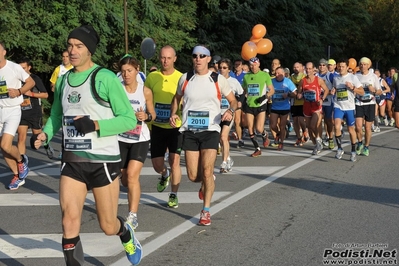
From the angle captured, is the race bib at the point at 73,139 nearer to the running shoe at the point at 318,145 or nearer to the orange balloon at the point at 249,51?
the running shoe at the point at 318,145

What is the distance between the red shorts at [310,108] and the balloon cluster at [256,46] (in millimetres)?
4219

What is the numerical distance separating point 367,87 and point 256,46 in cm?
736

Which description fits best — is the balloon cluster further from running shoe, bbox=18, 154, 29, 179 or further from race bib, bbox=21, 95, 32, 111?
running shoe, bbox=18, 154, 29, 179

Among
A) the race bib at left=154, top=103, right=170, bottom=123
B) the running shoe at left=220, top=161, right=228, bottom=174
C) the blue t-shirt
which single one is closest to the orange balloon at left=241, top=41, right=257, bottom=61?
the blue t-shirt

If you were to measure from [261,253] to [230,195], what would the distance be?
350 centimetres

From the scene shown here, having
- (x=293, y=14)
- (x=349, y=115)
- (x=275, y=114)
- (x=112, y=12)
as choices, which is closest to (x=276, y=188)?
(x=349, y=115)

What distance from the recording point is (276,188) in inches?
445

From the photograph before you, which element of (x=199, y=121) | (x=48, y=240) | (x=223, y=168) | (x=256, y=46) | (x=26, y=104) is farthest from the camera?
(x=256, y=46)

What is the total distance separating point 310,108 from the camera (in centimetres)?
1730

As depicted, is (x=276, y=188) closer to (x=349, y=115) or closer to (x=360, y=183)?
(x=360, y=183)

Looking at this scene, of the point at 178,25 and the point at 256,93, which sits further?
the point at 178,25

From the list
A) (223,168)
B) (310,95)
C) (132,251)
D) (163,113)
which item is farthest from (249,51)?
(132,251)

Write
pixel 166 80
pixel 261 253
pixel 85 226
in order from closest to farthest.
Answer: pixel 261 253 → pixel 85 226 → pixel 166 80

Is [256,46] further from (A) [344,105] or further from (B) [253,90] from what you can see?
(A) [344,105]
